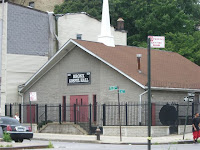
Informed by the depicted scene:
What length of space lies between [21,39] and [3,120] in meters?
15.5

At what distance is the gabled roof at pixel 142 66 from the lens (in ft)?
116

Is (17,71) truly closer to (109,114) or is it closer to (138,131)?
(109,114)

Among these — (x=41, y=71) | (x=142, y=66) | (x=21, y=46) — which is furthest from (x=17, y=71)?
(x=142, y=66)

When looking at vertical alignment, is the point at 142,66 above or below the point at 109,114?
above

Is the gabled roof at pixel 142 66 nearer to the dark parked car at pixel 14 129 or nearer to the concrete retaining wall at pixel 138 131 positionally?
the concrete retaining wall at pixel 138 131

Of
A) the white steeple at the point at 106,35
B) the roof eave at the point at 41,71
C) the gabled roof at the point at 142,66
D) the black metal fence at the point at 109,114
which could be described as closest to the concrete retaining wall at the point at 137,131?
the black metal fence at the point at 109,114

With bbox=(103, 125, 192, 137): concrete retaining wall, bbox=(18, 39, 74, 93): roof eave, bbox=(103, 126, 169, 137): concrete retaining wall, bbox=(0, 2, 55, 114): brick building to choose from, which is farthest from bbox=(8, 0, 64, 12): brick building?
bbox=(103, 126, 169, 137): concrete retaining wall

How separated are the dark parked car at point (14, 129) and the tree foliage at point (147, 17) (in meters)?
31.2

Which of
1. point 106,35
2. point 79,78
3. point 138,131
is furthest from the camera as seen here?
point 106,35

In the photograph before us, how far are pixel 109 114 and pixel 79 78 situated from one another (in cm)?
404

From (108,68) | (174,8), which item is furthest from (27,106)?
(174,8)

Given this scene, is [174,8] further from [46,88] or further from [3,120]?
[3,120]

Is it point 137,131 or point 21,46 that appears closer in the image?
point 137,131

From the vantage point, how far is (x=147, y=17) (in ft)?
206
